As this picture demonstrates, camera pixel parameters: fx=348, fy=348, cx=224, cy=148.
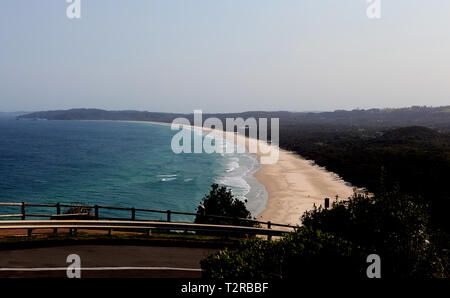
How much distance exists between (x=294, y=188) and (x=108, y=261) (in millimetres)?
46888

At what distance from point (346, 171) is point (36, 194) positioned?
184 ft

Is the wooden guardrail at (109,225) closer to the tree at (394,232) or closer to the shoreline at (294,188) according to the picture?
the tree at (394,232)

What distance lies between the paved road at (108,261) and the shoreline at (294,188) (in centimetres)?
2354

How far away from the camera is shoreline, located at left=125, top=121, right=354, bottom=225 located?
132 ft

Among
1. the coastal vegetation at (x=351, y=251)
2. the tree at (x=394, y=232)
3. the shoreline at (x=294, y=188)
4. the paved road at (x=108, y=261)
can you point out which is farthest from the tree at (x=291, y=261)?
the shoreline at (x=294, y=188)

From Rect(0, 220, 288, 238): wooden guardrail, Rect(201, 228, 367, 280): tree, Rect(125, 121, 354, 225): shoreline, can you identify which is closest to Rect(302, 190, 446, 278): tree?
Rect(201, 228, 367, 280): tree

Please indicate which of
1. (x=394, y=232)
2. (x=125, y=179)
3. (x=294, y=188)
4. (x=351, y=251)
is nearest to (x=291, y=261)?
(x=351, y=251)

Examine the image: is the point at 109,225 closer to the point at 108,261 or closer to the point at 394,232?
the point at 108,261

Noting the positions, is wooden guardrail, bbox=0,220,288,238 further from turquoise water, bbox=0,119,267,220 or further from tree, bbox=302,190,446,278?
turquoise water, bbox=0,119,267,220

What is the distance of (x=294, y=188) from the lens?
56.5 meters

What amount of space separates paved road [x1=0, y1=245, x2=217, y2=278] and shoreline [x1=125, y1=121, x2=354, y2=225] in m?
23.5
